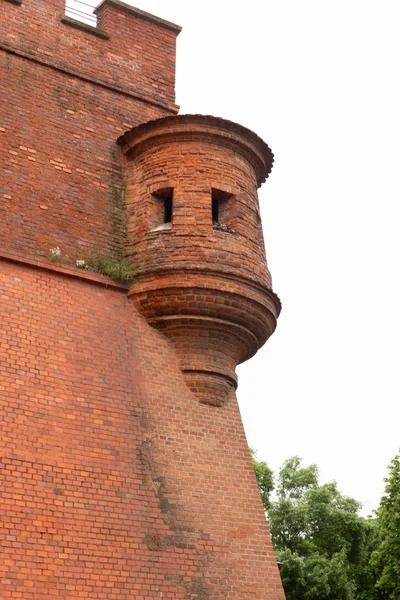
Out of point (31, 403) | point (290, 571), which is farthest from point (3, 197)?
point (290, 571)

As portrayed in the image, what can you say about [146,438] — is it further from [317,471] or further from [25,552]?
[317,471]

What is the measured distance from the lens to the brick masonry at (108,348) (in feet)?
28.2

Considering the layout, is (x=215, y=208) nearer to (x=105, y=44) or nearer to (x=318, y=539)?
(x=105, y=44)

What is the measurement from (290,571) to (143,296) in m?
19.3

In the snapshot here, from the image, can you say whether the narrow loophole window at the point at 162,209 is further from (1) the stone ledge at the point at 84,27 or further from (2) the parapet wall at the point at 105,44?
(1) the stone ledge at the point at 84,27

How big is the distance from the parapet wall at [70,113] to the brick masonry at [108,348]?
3 cm

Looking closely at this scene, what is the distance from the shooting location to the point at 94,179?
37.7 ft

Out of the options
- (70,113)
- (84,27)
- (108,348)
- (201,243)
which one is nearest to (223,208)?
(201,243)

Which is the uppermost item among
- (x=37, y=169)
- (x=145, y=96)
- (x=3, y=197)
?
(x=145, y=96)

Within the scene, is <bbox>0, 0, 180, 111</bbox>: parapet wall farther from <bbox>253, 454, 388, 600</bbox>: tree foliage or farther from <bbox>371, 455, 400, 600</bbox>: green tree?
<bbox>253, 454, 388, 600</bbox>: tree foliage

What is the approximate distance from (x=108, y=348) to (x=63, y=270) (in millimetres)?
1247

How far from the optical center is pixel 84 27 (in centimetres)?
Answer: 1252

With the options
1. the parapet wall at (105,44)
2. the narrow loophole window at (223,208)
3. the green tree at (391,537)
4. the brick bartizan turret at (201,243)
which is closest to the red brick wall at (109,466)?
the brick bartizan turret at (201,243)

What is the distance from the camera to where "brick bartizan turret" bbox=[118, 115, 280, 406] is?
420 inches
